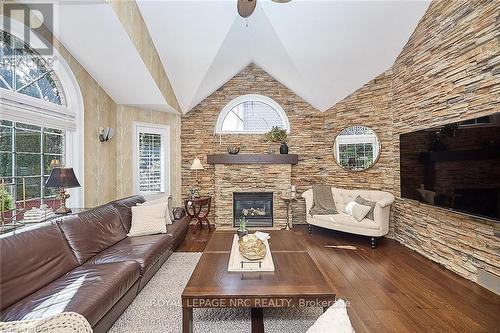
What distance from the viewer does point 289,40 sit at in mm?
4152

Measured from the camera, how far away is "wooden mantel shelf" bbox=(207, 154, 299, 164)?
534 cm

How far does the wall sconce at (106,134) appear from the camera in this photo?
171 inches

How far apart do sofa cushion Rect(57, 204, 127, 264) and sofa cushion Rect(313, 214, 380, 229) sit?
3251 millimetres

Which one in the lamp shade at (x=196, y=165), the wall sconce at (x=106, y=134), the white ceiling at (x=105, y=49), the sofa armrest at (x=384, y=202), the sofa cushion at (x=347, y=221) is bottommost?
the sofa cushion at (x=347, y=221)

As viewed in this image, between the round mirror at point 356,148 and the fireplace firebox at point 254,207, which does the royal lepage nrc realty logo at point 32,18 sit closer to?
the fireplace firebox at point 254,207

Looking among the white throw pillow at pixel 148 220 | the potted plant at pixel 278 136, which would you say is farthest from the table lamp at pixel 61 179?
the potted plant at pixel 278 136

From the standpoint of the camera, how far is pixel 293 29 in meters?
3.96

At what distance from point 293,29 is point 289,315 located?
3.87 metres

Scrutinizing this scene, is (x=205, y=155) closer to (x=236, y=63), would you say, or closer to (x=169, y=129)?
(x=169, y=129)

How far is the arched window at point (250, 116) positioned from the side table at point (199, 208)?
1595 millimetres

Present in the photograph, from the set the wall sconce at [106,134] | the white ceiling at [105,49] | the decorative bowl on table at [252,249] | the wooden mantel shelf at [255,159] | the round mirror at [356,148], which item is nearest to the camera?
the decorative bowl on table at [252,249]

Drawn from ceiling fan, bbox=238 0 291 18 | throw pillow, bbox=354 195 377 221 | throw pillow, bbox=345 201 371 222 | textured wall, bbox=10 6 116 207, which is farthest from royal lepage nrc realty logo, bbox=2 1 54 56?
throw pillow, bbox=354 195 377 221

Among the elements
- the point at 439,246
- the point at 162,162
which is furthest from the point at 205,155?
the point at 439,246

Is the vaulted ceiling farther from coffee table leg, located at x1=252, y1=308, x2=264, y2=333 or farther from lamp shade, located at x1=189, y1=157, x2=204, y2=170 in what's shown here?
coffee table leg, located at x1=252, y1=308, x2=264, y2=333
